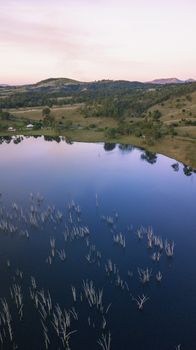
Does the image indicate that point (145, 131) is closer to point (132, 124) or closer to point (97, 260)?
point (132, 124)

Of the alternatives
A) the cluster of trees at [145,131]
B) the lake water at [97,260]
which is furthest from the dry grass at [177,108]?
the lake water at [97,260]

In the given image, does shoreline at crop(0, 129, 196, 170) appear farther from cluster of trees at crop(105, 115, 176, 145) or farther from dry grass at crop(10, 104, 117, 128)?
dry grass at crop(10, 104, 117, 128)

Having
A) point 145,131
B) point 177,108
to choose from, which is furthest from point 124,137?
point 177,108

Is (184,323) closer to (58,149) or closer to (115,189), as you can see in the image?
(115,189)

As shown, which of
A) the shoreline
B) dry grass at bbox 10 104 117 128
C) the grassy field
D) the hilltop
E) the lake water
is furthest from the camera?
dry grass at bbox 10 104 117 128

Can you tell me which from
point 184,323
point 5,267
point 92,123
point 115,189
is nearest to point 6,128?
point 92,123

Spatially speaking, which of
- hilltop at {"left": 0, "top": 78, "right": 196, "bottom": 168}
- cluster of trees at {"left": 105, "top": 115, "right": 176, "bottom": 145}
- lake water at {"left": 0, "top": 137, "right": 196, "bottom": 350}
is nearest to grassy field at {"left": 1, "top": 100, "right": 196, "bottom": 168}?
hilltop at {"left": 0, "top": 78, "right": 196, "bottom": 168}

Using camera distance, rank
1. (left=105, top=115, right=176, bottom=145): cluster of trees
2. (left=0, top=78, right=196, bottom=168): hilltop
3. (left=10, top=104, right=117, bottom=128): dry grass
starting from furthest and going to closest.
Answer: (left=10, top=104, right=117, bottom=128): dry grass < (left=105, top=115, right=176, bottom=145): cluster of trees < (left=0, top=78, right=196, bottom=168): hilltop
